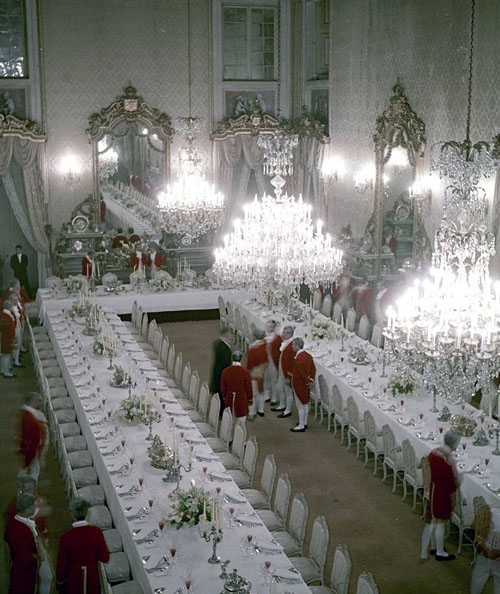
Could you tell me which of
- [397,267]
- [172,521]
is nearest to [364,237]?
[397,267]

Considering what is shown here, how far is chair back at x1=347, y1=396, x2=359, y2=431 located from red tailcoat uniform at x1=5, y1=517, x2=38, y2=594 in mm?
5163

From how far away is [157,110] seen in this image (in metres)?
21.0

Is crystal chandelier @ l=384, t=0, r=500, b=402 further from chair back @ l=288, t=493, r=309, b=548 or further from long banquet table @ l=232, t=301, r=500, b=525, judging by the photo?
chair back @ l=288, t=493, r=309, b=548

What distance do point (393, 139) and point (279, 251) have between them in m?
6.00

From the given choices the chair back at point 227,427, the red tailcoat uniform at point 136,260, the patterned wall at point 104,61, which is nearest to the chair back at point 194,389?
the chair back at point 227,427

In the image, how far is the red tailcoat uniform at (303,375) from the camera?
12.5 m

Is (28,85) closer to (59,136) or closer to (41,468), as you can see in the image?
(59,136)

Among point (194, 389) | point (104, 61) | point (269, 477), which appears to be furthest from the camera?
point (104, 61)

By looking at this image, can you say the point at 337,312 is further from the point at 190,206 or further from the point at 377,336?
the point at 190,206

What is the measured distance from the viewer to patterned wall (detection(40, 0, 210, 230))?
2011 cm

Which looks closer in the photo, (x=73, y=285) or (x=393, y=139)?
(x=393, y=139)

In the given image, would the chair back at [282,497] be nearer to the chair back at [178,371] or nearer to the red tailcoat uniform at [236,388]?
the red tailcoat uniform at [236,388]

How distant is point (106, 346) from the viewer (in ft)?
44.9

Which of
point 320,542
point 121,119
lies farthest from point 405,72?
point 320,542
